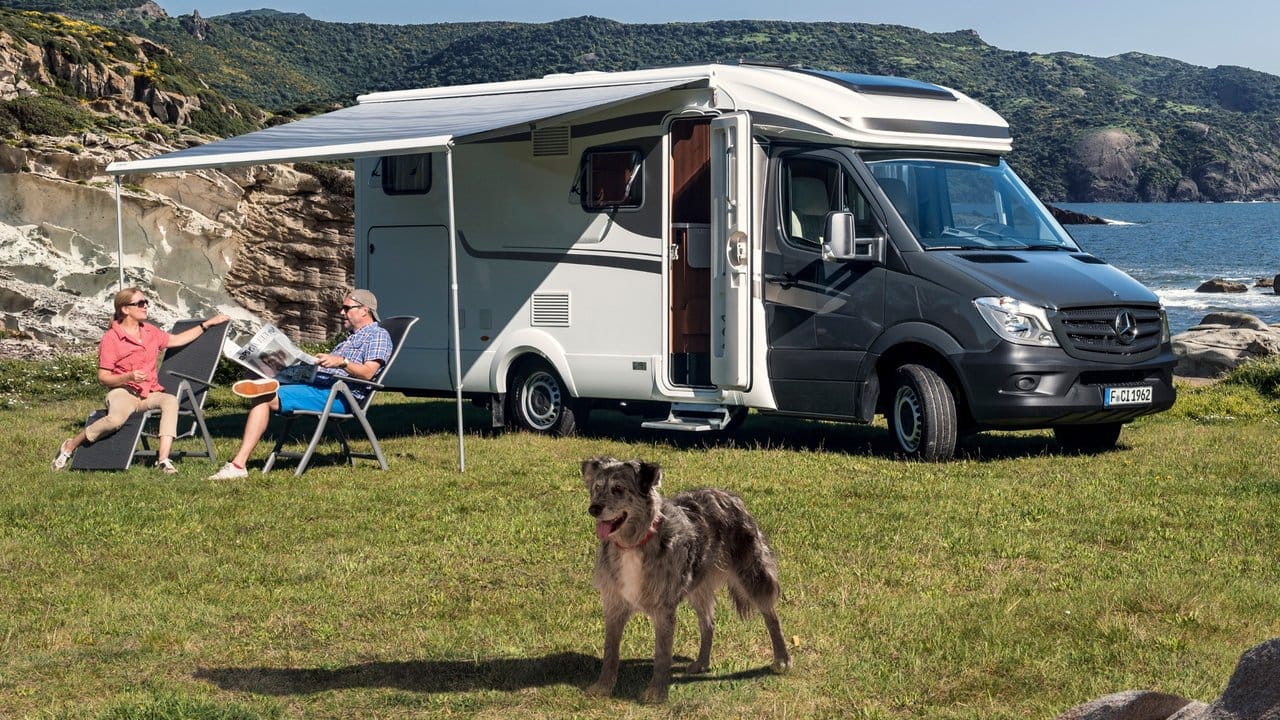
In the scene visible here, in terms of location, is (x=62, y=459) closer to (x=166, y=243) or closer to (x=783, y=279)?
(x=783, y=279)

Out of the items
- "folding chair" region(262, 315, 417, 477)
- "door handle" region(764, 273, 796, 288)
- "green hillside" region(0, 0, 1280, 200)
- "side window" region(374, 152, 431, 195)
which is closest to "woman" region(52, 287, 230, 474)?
"folding chair" region(262, 315, 417, 477)

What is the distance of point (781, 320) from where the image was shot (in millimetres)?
11078

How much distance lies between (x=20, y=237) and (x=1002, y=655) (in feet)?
50.3

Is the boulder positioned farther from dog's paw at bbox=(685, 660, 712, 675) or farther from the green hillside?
dog's paw at bbox=(685, 660, 712, 675)

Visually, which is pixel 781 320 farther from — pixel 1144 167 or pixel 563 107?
pixel 1144 167

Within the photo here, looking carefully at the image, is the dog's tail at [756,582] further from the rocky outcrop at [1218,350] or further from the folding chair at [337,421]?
the rocky outcrop at [1218,350]

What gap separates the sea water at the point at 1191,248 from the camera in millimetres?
50906

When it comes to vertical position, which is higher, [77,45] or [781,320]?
[77,45]

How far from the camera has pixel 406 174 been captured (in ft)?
42.4

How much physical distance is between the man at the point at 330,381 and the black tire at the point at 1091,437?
5.13 m

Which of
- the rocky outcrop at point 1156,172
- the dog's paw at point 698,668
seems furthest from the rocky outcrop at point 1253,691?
the rocky outcrop at point 1156,172

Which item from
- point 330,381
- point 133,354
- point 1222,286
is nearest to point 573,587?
point 330,381

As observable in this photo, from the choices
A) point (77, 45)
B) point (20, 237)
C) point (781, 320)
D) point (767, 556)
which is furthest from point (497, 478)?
point (77, 45)

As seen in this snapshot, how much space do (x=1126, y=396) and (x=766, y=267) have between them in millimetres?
2726
